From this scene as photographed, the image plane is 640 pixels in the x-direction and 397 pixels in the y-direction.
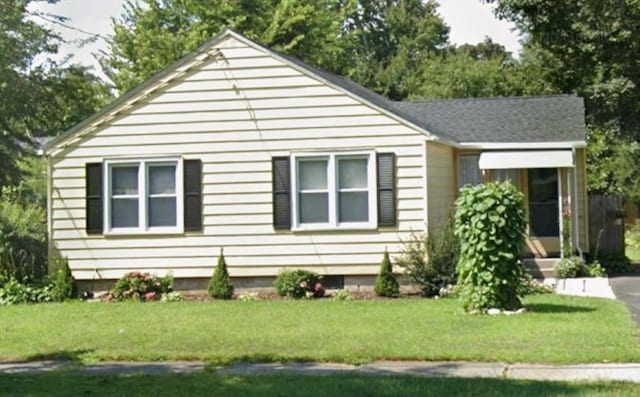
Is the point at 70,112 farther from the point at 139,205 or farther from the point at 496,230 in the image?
the point at 496,230

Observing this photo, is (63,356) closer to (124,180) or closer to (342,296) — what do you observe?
(342,296)

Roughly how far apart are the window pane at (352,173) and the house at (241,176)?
24 millimetres

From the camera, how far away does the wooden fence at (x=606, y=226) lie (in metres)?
20.7

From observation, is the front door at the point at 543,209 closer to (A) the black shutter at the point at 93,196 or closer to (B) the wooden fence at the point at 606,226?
(B) the wooden fence at the point at 606,226

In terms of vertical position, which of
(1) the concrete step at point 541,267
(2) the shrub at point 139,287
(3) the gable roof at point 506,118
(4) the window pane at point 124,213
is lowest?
(2) the shrub at point 139,287

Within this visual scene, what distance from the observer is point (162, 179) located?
17.2 m

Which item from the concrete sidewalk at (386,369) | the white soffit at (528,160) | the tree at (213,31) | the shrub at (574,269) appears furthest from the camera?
the tree at (213,31)

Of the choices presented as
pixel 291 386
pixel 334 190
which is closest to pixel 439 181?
pixel 334 190

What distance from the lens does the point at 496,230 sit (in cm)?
1245

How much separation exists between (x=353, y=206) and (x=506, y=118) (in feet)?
19.2

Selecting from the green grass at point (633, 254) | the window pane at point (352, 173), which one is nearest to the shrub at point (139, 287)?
the window pane at point (352, 173)

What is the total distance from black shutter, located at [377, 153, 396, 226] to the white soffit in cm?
298

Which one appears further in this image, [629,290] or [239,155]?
[239,155]

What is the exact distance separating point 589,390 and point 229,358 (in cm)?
395
